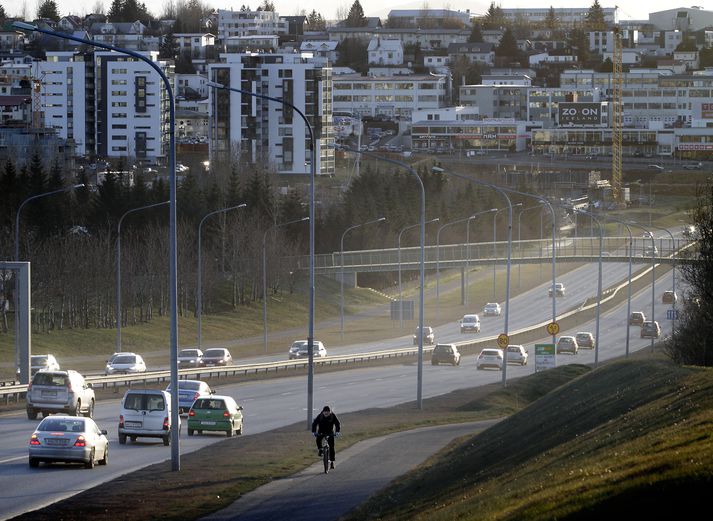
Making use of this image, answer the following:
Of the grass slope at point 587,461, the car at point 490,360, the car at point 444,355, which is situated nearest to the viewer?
the grass slope at point 587,461

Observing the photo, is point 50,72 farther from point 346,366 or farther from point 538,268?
point 346,366

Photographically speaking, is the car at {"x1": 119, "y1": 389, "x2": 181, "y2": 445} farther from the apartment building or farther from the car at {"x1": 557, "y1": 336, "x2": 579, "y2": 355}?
the apartment building

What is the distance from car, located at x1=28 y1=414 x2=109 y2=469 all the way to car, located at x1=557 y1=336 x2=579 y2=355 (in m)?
56.3

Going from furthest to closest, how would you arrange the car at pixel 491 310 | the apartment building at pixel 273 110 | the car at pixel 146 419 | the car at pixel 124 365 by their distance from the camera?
the apartment building at pixel 273 110
the car at pixel 491 310
the car at pixel 124 365
the car at pixel 146 419

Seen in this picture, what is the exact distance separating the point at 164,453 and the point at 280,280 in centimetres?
6610

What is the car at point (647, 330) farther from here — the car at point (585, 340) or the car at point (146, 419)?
the car at point (146, 419)

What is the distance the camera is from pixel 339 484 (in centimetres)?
2880

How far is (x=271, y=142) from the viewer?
17462cm

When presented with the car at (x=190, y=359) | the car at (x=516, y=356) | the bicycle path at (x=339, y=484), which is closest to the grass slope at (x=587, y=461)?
the bicycle path at (x=339, y=484)

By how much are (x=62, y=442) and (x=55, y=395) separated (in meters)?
11.9

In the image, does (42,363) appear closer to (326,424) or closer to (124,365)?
(124,365)

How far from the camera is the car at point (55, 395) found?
1677 inches

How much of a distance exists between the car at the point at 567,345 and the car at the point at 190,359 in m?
23.5

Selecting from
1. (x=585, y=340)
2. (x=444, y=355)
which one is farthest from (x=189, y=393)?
(x=585, y=340)
